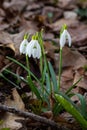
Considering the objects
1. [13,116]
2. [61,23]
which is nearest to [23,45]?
[13,116]

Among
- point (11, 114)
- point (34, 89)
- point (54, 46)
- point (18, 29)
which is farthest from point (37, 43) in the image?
point (18, 29)

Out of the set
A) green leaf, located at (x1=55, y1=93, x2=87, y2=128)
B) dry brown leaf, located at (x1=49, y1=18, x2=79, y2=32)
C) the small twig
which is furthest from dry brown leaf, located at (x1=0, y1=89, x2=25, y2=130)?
dry brown leaf, located at (x1=49, y1=18, x2=79, y2=32)

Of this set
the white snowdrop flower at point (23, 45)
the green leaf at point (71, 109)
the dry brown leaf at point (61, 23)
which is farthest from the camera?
the dry brown leaf at point (61, 23)

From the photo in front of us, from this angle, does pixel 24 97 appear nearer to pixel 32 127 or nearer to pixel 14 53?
pixel 32 127

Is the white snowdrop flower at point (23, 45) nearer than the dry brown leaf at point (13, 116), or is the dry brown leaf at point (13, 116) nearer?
the dry brown leaf at point (13, 116)

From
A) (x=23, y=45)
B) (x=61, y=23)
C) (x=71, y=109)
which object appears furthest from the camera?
(x=61, y=23)

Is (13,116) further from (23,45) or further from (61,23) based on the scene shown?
(61,23)

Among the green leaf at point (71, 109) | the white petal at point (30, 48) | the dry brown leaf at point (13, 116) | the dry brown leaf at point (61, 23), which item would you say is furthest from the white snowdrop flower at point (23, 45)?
the dry brown leaf at point (61, 23)

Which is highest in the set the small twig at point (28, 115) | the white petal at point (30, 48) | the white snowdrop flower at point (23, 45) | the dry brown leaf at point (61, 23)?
the dry brown leaf at point (61, 23)

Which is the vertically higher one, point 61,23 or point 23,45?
point 61,23

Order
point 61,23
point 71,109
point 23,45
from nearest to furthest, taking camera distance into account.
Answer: point 71,109
point 23,45
point 61,23

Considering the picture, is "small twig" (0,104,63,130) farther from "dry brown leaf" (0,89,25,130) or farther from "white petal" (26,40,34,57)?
"white petal" (26,40,34,57)

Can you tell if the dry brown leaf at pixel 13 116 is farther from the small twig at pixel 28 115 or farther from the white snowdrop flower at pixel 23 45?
the white snowdrop flower at pixel 23 45
